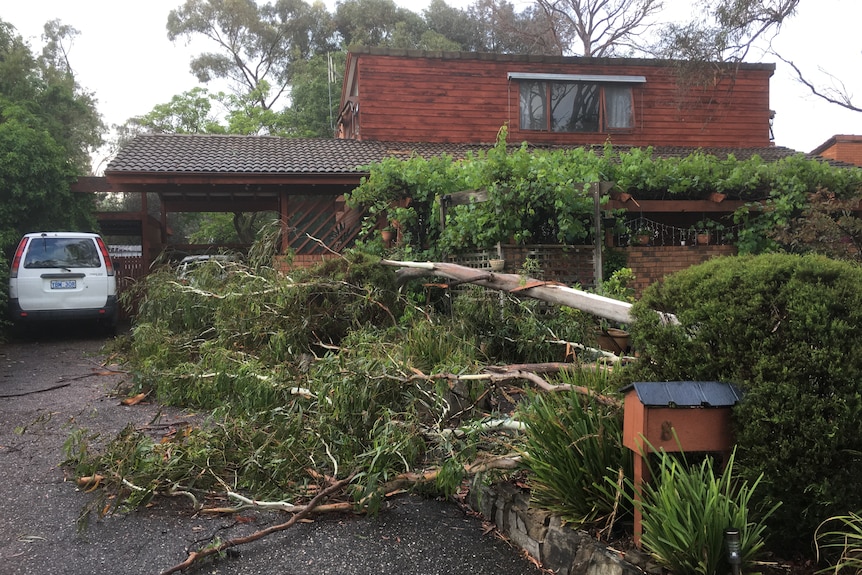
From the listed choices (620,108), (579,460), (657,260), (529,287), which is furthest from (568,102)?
(579,460)

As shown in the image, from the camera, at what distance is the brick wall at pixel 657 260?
904 centimetres

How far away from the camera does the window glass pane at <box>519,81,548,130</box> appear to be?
15992 mm

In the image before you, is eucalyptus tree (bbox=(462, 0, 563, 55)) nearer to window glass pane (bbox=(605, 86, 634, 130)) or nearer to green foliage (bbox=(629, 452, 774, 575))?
window glass pane (bbox=(605, 86, 634, 130))

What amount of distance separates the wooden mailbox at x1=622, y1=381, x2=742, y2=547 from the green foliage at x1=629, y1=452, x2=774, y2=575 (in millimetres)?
88

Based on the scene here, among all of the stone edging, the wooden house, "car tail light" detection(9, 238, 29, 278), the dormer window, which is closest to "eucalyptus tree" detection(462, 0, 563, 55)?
the wooden house

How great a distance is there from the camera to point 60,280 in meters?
10.1

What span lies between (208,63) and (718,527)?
126ft

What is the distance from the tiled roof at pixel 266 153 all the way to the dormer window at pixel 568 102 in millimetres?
1055

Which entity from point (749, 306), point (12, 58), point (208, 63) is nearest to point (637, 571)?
point (749, 306)

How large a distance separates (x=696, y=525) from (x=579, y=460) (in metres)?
0.68

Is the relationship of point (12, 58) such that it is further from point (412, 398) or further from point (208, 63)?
point (412, 398)

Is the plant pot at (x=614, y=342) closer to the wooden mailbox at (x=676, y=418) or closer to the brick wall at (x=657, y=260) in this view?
the wooden mailbox at (x=676, y=418)

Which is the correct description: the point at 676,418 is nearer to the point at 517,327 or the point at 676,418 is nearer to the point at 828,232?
the point at 517,327

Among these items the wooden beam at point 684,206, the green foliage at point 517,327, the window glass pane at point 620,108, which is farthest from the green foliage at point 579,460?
the window glass pane at point 620,108
